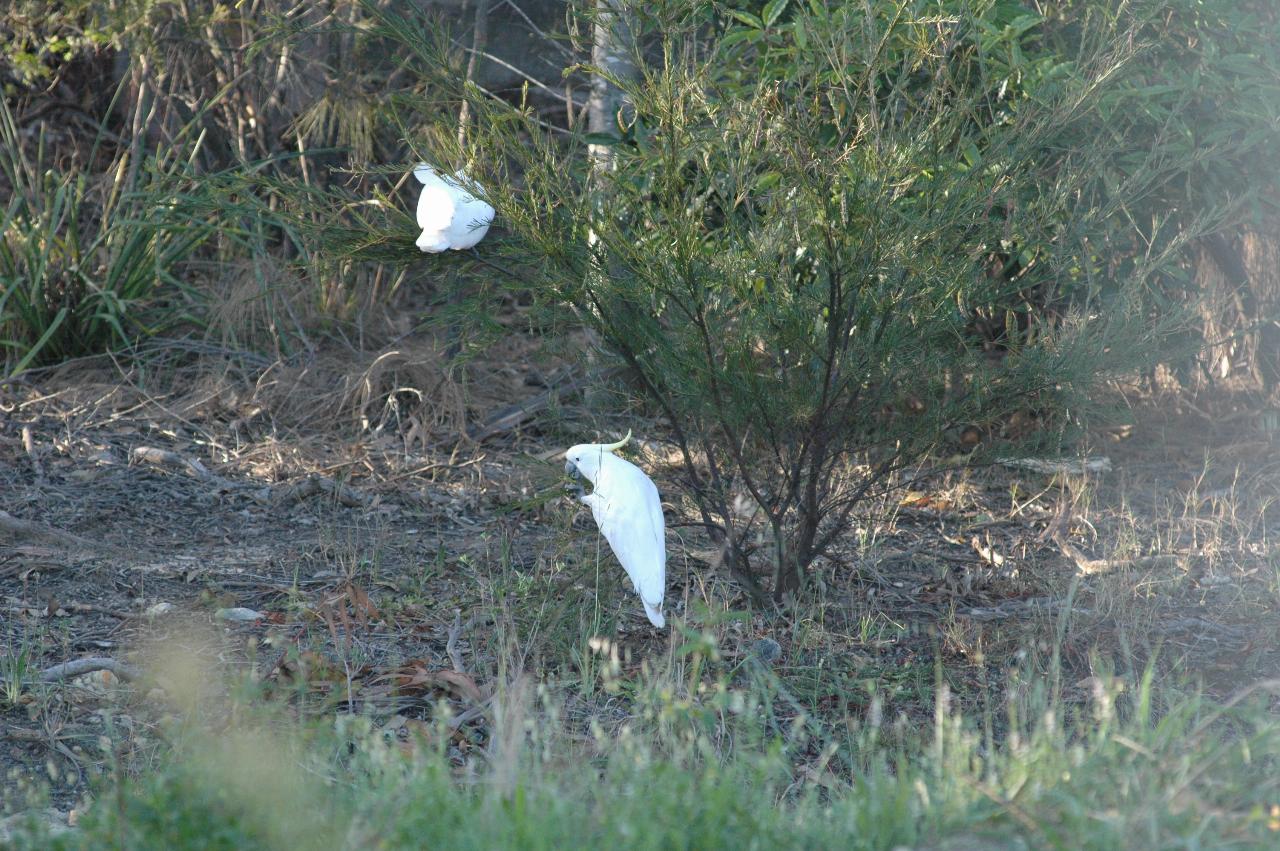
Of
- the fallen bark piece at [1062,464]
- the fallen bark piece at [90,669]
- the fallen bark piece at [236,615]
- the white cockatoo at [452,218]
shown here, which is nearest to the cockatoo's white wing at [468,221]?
the white cockatoo at [452,218]

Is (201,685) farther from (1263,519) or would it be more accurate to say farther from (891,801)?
(1263,519)

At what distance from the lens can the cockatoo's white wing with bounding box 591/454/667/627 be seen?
3.04m

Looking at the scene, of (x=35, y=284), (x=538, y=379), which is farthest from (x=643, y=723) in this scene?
(x=35, y=284)

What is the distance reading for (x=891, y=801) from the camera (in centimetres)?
197

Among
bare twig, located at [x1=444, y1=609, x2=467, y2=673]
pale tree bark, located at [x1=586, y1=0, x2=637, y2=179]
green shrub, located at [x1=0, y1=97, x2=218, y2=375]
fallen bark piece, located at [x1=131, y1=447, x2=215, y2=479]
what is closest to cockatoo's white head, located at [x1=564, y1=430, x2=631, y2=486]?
bare twig, located at [x1=444, y1=609, x2=467, y2=673]

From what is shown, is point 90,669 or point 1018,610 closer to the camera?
point 90,669

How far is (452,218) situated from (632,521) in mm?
854

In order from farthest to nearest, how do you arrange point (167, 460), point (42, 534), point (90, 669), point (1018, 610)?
point (167, 460) < point (42, 534) < point (1018, 610) < point (90, 669)

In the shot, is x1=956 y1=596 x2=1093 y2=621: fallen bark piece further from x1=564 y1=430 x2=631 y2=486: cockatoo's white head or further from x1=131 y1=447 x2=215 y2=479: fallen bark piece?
x1=131 y1=447 x2=215 y2=479: fallen bark piece

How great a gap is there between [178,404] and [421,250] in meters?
2.34

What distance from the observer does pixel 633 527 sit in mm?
3029

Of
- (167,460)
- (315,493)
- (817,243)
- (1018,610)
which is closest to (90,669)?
(315,493)

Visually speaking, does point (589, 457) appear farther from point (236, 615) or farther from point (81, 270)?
point (81, 270)

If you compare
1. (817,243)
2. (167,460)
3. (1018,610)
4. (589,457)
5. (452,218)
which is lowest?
(167,460)
